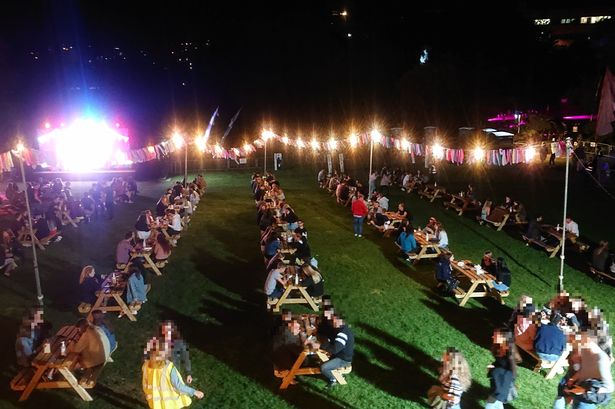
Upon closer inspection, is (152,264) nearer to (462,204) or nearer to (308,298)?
(308,298)

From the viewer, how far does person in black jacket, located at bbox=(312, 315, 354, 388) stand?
23.0 ft

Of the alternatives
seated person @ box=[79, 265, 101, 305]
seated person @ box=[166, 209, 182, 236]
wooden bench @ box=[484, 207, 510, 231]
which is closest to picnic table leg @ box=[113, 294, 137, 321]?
seated person @ box=[79, 265, 101, 305]

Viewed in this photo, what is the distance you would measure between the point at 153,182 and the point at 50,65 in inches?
462

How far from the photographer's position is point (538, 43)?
3781 centimetres

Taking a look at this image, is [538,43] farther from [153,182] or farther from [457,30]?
[153,182]

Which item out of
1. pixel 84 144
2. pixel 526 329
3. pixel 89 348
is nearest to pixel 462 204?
pixel 526 329

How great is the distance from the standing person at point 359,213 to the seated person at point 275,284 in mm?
5836

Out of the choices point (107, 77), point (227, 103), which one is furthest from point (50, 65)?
point (227, 103)

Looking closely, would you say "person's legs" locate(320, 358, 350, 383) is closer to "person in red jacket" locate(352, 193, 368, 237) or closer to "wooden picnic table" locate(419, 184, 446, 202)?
"person in red jacket" locate(352, 193, 368, 237)

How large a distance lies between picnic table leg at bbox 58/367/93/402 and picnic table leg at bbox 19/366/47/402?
0.29 metres

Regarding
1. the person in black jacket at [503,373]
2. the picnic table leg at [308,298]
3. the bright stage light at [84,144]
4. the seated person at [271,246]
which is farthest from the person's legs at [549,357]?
the bright stage light at [84,144]

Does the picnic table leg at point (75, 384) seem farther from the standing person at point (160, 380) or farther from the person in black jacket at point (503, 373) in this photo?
the person in black jacket at point (503, 373)

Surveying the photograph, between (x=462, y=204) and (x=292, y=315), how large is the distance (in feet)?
43.9

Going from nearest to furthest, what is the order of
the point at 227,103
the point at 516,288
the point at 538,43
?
1. the point at 516,288
2. the point at 538,43
3. the point at 227,103
